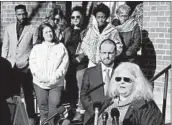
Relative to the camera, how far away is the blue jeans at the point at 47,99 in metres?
5.88

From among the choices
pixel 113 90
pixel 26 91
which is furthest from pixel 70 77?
pixel 113 90

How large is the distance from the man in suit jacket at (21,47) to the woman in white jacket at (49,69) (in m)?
0.71

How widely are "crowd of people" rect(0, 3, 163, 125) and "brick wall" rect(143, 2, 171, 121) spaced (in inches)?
19.5

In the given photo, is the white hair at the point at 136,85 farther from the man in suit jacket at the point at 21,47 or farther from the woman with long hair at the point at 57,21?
the man in suit jacket at the point at 21,47

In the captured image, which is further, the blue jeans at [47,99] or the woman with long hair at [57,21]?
the woman with long hair at [57,21]

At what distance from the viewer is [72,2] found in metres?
8.55

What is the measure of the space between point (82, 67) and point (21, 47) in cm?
113

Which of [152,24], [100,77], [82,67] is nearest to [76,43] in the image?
[82,67]

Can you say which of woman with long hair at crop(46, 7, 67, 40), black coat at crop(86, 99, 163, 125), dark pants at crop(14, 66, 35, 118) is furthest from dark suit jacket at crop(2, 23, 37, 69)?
black coat at crop(86, 99, 163, 125)

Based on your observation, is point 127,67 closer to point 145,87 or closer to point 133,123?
point 145,87

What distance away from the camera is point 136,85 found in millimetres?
4090

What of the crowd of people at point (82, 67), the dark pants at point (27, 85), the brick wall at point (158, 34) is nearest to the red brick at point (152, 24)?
the brick wall at point (158, 34)

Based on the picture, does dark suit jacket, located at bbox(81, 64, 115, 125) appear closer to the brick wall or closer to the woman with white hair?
the woman with white hair

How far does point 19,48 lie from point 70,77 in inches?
40.4
